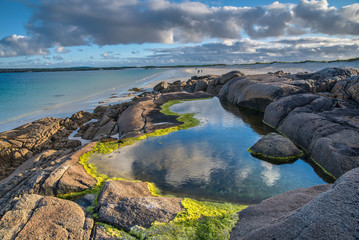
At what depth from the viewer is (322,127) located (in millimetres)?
8750

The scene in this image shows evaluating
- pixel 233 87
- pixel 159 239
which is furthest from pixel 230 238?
pixel 233 87

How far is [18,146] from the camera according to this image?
37.3 ft

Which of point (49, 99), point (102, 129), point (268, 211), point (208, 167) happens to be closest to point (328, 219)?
point (268, 211)

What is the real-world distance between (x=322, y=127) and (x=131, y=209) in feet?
27.3

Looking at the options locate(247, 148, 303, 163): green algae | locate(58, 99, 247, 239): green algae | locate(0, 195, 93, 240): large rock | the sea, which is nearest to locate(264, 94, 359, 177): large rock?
locate(247, 148, 303, 163): green algae

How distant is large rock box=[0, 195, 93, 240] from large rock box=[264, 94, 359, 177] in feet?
24.8

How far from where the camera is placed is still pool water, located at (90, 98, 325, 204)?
6.41 meters

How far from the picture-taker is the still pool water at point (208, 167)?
21.0ft

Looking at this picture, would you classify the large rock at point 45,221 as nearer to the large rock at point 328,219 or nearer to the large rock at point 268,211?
the large rock at point 268,211

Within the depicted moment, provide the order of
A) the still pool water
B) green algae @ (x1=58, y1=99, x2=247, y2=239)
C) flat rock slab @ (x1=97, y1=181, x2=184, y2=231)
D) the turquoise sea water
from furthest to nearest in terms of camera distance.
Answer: the turquoise sea water < the still pool water < flat rock slab @ (x1=97, y1=181, x2=184, y2=231) < green algae @ (x1=58, y1=99, x2=247, y2=239)

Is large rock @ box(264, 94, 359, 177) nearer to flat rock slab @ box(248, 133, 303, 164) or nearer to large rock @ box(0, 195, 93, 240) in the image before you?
flat rock slab @ box(248, 133, 303, 164)

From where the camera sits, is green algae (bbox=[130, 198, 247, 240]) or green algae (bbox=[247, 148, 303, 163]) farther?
green algae (bbox=[247, 148, 303, 163])

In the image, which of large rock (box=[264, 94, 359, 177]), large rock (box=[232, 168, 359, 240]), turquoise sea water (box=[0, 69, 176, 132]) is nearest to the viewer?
large rock (box=[232, 168, 359, 240])

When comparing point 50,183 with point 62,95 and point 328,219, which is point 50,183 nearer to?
point 328,219
